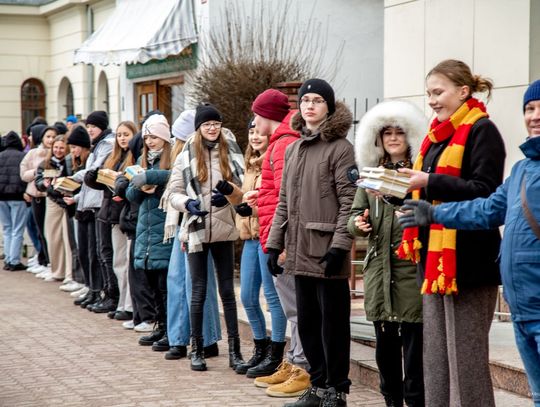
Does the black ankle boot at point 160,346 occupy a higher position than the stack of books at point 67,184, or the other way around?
the stack of books at point 67,184

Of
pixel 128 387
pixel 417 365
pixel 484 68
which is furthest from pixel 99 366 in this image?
pixel 484 68

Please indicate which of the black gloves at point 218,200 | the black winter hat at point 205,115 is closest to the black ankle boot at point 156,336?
the black gloves at point 218,200

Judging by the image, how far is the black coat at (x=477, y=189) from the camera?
505cm

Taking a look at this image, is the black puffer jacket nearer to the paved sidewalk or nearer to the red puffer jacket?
the paved sidewalk

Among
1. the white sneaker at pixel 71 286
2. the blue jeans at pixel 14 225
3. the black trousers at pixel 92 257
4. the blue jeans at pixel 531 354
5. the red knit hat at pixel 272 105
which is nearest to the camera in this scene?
the blue jeans at pixel 531 354

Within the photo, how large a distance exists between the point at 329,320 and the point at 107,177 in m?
4.07

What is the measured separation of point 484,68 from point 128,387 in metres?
4.10

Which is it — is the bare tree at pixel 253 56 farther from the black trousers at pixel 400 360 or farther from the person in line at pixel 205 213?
the black trousers at pixel 400 360

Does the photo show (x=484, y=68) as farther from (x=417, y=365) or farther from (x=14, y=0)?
(x=14, y=0)

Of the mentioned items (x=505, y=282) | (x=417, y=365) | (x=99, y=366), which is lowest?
(x=99, y=366)

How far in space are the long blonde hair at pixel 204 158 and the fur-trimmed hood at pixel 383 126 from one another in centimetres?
208

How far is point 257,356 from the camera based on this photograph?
7969mm

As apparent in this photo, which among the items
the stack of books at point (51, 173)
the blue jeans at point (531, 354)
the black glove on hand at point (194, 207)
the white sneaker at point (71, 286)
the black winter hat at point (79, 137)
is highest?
the black winter hat at point (79, 137)

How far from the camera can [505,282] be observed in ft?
15.0
